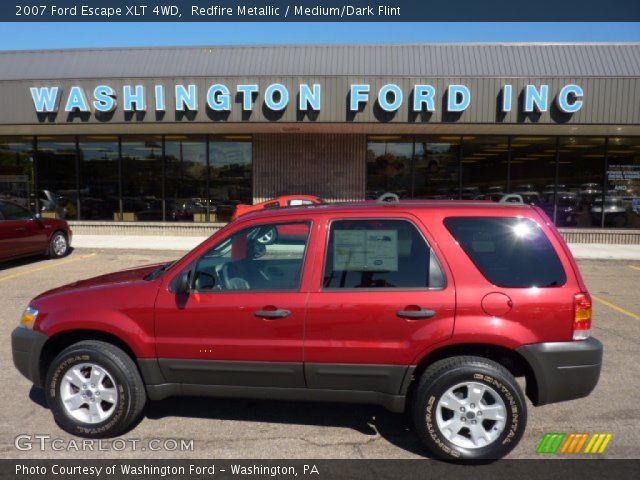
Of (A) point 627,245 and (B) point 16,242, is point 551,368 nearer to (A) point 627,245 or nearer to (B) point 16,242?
(B) point 16,242

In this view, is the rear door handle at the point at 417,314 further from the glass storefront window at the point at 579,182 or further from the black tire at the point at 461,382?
the glass storefront window at the point at 579,182

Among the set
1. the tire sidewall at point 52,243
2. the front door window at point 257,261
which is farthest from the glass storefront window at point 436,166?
the front door window at point 257,261

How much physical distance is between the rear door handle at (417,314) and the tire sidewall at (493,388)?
38 cm

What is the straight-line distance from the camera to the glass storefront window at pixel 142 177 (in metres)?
16.3

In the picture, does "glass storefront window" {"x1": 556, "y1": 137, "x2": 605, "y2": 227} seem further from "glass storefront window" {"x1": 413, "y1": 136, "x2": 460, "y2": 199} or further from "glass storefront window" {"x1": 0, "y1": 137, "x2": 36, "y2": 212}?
"glass storefront window" {"x1": 0, "y1": 137, "x2": 36, "y2": 212}

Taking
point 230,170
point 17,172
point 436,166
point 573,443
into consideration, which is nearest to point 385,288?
point 573,443

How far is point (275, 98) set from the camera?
42.7 ft

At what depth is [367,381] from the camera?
10.9 feet

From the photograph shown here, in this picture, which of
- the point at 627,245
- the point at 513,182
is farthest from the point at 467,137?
the point at 627,245

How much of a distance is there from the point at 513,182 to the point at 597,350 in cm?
1342

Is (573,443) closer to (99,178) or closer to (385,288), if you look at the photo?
(385,288)

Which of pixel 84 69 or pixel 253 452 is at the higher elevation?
pixel 84 69

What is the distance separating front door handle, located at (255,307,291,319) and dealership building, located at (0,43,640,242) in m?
10.3

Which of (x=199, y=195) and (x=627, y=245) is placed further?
(x=199, y=195)
